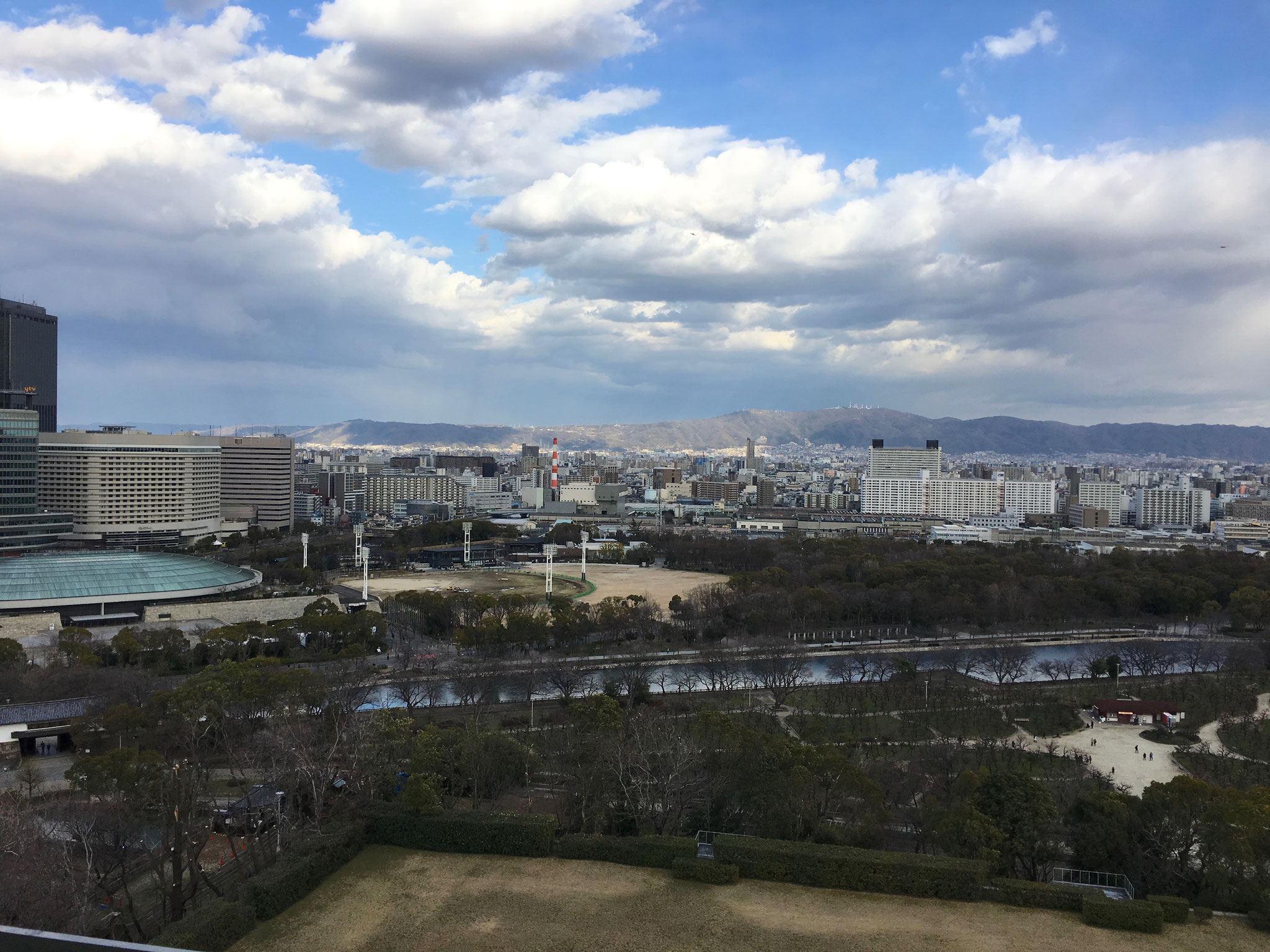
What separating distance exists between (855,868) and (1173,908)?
351cm

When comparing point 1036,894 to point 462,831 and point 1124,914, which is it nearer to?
point 1124,914

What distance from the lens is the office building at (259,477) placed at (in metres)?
68.4

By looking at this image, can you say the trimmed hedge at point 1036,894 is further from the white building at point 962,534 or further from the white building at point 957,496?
the white building at point 957,496

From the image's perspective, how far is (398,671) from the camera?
25062mm

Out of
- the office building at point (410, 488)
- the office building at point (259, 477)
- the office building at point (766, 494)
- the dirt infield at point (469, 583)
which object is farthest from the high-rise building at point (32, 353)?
the office building at point (766, 494)

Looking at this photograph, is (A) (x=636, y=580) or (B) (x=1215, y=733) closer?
(B) (x=1215, y=733)

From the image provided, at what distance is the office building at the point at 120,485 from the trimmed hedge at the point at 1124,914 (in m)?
55.6

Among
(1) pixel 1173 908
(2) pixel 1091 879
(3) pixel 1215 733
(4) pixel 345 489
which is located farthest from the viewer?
(4) pixel 345 489

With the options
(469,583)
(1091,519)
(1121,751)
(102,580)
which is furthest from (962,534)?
(102,580)

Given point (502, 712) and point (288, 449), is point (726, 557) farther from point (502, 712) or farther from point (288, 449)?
point (288, 449)

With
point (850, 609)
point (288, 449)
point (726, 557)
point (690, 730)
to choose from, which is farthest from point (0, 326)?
point (690, 730)

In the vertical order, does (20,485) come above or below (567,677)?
above

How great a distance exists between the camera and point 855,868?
11258mm

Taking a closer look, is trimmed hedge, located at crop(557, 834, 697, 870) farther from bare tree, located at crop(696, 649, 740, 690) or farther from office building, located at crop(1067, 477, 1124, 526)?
office building, located at crop(1067, 477, 1124, 526)
